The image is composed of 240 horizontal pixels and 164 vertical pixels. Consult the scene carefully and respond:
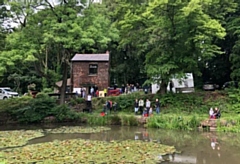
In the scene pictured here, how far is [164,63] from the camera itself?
25.1 metres

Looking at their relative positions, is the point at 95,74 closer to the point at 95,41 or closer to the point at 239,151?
the point at 95,41

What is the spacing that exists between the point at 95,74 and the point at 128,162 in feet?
82.3

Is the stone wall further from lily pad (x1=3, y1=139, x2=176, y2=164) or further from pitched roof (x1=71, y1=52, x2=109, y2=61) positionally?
lily pad (x1=3, y1=139, x2=176, y2=164)

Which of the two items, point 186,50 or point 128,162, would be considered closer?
point 128,162

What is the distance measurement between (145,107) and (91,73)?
40.8 ft

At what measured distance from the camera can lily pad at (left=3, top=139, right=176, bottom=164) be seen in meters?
11.4

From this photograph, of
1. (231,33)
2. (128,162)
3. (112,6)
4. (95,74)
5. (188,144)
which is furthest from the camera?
(112,6)

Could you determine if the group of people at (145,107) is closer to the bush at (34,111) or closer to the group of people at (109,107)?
the group of people at (109,107)

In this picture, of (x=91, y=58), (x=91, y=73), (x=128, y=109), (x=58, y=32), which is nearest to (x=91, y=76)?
(x=91, y=73)

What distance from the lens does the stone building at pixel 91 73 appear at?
35625mm

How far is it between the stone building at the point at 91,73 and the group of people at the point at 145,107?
1032 centimetres

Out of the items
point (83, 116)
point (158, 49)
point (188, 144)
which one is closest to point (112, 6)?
point (158, 49)

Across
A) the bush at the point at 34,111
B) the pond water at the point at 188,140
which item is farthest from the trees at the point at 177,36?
the bush at the point at 34,111

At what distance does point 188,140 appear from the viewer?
16.5m
